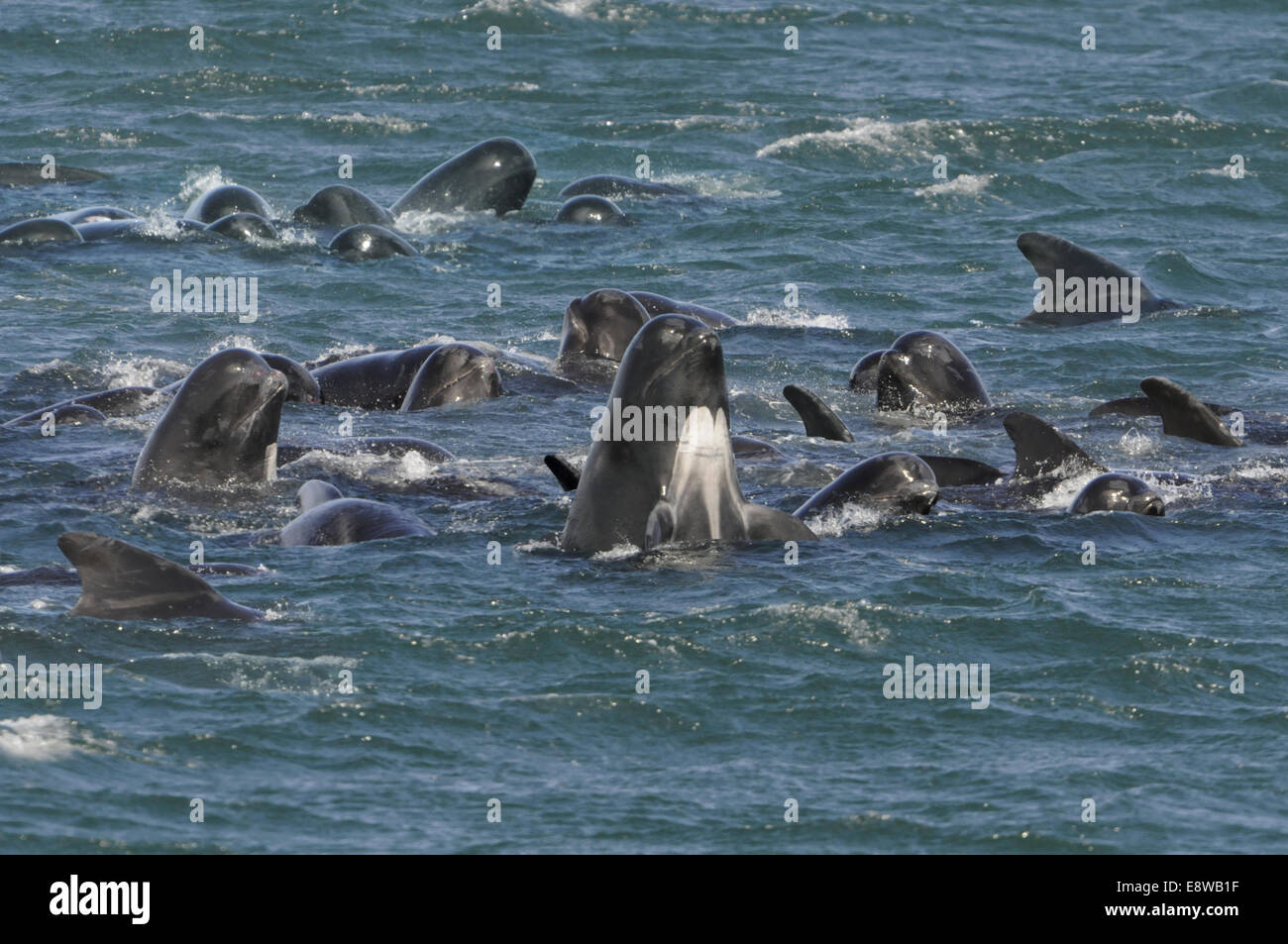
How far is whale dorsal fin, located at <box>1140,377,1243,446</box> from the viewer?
50.9 ft

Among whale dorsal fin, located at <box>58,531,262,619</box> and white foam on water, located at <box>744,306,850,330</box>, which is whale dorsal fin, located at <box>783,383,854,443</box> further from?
whale dorsal fin, located at <box>58,531,262,619</box>

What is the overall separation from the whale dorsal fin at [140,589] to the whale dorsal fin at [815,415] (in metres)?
5.66

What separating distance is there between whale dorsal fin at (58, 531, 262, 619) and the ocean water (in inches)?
4.0

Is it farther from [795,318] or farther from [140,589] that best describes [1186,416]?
[140,589]

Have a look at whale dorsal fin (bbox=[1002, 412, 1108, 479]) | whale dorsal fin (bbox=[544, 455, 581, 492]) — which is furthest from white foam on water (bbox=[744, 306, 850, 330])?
whale dorsal fin (bbox=[544, 455, 581, 492])

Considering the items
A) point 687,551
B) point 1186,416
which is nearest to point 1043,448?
point 1186,416

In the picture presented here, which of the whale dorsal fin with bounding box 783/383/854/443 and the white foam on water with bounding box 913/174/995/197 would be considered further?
the white foam on water with bounding box 913/174/995/197

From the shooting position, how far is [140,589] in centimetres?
1055

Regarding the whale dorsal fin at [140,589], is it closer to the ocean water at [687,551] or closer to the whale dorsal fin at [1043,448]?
the ocean water at [687,551]

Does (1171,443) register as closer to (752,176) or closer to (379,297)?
(379,297)

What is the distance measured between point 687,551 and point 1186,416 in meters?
5.46

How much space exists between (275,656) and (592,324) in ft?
27.2

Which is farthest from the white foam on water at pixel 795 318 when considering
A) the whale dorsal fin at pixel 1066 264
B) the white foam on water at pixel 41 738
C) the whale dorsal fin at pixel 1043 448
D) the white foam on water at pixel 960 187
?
the white foam on water at pixel 41 738

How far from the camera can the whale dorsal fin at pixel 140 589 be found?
10.5 metres
